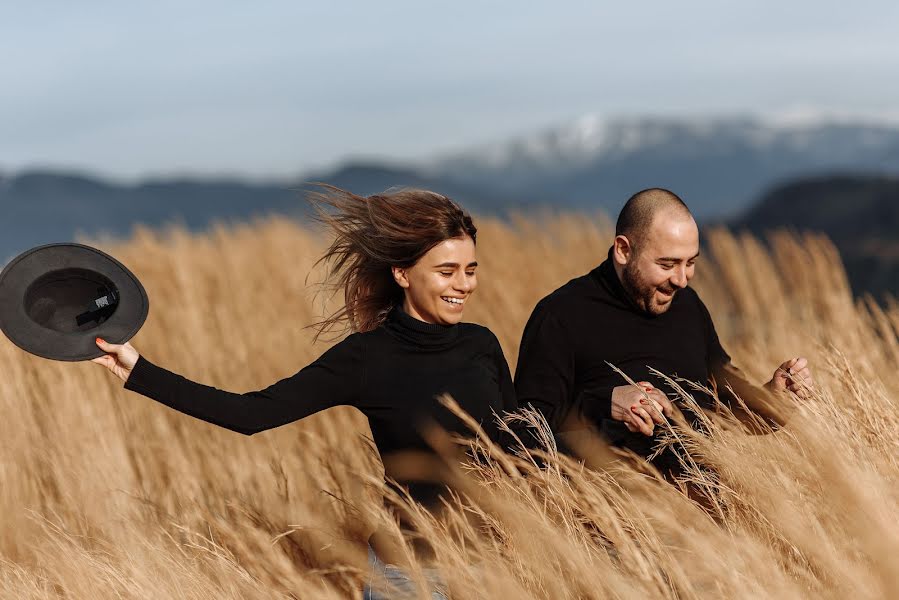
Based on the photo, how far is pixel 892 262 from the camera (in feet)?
67.8

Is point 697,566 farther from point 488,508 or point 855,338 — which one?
point 855,338

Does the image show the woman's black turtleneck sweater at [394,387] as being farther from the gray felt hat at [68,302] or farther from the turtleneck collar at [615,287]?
the turtleneck collar at [615,287]

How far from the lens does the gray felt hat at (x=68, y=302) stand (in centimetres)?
208

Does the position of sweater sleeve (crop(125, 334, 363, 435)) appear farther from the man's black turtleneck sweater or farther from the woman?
the man's black turtleneck sweater

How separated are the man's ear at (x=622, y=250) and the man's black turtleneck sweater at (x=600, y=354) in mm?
42

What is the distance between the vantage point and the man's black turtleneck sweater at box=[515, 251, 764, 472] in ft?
8.73

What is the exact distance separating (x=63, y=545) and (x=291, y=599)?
0.60m

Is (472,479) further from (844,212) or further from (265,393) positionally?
(844,212)

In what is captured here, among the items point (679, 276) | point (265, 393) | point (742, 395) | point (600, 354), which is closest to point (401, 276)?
point (265, 393)

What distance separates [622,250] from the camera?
272cm

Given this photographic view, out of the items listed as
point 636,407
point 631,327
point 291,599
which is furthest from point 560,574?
point 631,327

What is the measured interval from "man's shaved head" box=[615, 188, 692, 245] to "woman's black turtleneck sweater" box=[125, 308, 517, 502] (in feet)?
1.85

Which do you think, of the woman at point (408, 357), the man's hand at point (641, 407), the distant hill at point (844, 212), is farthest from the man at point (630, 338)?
the distant hill at point (844, 212)

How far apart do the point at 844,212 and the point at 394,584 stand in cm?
3962
